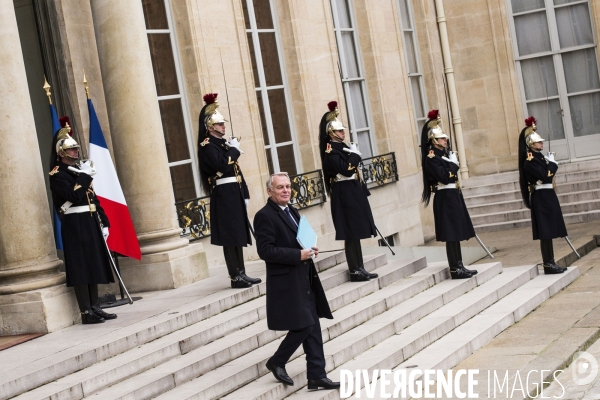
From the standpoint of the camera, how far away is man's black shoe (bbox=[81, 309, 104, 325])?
356 inches

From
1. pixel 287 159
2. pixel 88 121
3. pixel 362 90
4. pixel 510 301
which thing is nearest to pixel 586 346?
pixel 510 301

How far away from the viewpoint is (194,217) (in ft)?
40.1

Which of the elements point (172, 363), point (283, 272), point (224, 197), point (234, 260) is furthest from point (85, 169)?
point (283, 272)

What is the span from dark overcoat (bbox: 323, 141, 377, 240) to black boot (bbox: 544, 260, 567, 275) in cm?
244

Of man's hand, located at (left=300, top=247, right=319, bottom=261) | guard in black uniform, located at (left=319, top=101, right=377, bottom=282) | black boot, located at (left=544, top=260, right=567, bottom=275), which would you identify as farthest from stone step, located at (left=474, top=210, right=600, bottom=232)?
man's hand, located at (left=300, top=247, right=319, bottom=261)

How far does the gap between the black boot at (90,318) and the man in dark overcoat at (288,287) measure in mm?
2235

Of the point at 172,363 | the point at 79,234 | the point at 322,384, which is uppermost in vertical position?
the point at 79,234

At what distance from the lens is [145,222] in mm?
10828

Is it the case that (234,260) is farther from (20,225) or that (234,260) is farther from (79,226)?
(20,225)

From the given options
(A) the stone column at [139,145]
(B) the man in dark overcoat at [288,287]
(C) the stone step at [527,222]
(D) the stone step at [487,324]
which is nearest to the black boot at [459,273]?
(D) the stone step at [487,324]

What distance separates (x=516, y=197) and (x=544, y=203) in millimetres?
6418

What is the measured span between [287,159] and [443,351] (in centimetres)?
642

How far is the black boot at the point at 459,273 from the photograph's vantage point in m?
11.3

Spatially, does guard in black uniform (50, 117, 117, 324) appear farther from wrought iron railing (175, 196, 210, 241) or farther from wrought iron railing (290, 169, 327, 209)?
wrought iron railing (290, 169, 327, 209)
